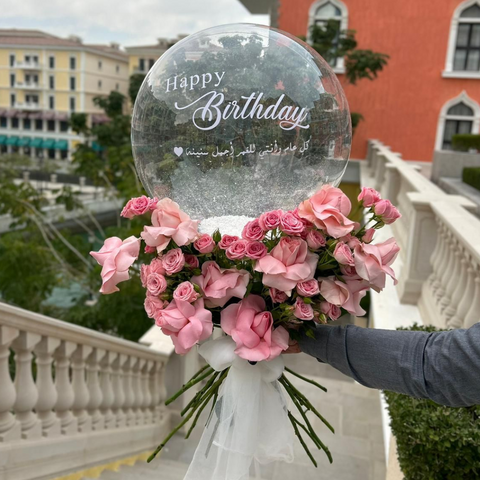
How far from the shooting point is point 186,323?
52.5 inches

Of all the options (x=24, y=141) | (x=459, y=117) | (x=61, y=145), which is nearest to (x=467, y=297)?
(x=459, y=117)

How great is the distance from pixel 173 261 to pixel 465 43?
19379 mm

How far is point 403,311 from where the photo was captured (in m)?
4.63

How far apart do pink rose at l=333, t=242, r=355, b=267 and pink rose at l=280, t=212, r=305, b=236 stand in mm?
97

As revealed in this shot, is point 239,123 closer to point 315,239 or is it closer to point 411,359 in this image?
point 315,239

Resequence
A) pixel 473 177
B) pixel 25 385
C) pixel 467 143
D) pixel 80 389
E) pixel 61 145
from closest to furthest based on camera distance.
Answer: pixel 25 385, pixel 80 389, pixel 473 177, pixel 467 143, pixel 61 145

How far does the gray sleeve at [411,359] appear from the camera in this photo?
126 centimetres

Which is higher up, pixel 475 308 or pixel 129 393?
pixel 475 308

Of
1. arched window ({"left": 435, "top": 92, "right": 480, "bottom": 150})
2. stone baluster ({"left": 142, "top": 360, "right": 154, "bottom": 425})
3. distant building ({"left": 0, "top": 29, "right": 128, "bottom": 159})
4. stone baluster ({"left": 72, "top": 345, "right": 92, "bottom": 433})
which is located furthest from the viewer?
distant building ({"left": 0, "top": 29, "right": 128, "bottom": 159})

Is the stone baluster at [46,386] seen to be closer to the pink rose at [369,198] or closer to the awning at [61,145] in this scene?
the pink rose at [369,198]

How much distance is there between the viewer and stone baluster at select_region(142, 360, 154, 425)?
5094 mm

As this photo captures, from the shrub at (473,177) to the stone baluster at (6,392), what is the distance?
9.67 meters

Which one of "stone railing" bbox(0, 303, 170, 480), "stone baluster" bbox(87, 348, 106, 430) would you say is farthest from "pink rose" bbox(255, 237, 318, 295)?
"stone baluster" bbox(87, 348, 106, 430)

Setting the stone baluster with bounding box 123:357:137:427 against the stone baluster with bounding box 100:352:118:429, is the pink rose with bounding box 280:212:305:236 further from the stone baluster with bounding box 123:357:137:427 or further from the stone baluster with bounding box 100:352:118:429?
the stone baluster with bounding box 123:357:137:427
